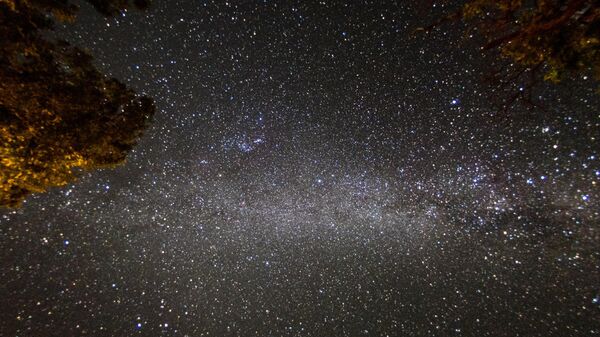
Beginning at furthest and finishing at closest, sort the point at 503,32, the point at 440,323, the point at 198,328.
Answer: the point at 440,323
the point at 198,328
the point at 503,32

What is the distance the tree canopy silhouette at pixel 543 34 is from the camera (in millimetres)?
2098

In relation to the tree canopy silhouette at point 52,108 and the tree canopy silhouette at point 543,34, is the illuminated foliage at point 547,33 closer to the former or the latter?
the tree canopy silhouette at point 543,34

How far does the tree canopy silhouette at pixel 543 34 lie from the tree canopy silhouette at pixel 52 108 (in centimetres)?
330

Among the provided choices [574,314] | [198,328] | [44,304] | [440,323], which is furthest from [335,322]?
[44,304]

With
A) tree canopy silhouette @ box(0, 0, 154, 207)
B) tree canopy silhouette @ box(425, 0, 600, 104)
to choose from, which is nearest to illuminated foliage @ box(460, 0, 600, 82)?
tree canopy silhouette @ box(425, 0, 600, 104)

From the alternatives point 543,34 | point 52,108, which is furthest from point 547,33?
point 52,108

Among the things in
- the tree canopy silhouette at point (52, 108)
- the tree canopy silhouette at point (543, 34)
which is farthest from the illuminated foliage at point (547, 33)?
the tree canopy silhouette at point (52, 108)

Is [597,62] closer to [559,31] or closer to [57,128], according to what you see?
[559,31]

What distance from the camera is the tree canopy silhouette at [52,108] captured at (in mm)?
2188

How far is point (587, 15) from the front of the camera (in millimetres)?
2002

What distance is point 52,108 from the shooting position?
8.10 ft

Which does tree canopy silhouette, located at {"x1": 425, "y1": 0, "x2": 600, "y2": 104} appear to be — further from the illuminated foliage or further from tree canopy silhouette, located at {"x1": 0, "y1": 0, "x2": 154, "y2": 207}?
tree canopy silhouette, located at {"x1": 0, "y1": 0, "x2": 154, "y2": 207}

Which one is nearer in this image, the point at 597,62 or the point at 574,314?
the point at 597,62

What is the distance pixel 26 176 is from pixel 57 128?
0.69m
